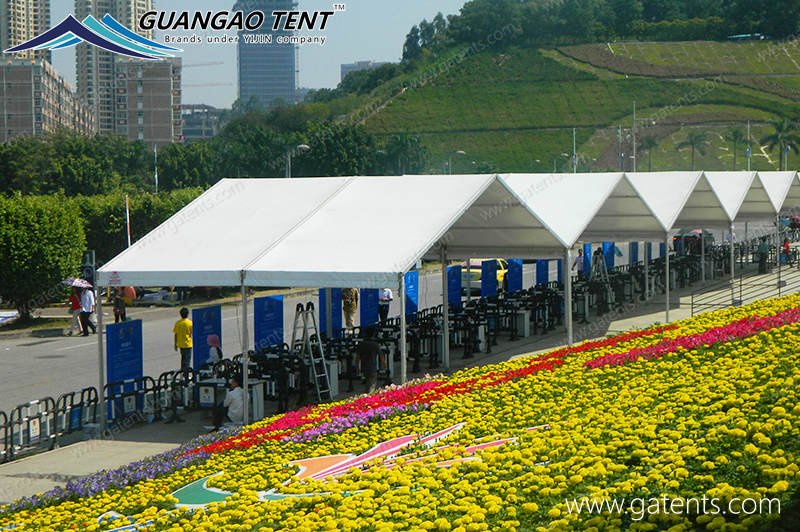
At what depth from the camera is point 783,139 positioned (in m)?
Answer: 107

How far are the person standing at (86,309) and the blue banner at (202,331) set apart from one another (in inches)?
487

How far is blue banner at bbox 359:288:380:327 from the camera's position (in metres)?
23.8

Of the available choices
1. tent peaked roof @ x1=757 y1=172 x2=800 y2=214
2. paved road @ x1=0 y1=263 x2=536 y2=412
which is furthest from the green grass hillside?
paved road @ x1=0 y1=263 x2=536 y2=412

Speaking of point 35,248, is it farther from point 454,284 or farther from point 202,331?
point 202,331

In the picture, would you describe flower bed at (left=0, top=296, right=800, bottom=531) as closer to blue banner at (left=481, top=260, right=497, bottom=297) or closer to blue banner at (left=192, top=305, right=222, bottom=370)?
blue banner at (left=192, top=305, right=222, bottom=370)

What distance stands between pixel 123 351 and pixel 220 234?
9.06 ft

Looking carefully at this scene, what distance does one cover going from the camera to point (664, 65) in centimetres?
15125

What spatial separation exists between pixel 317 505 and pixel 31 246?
87.9ft

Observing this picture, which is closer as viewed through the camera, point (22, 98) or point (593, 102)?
point (593, 102)

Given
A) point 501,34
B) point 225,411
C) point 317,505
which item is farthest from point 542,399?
point 501,34

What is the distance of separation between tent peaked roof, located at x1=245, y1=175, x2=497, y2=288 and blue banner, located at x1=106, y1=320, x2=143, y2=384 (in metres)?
3.05

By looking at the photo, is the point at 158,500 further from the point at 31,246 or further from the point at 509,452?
the point at 31,246

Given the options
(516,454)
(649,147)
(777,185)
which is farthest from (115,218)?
(649,147)

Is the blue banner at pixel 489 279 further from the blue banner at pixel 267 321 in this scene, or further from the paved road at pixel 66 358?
the blue banner at pixel 267 321
